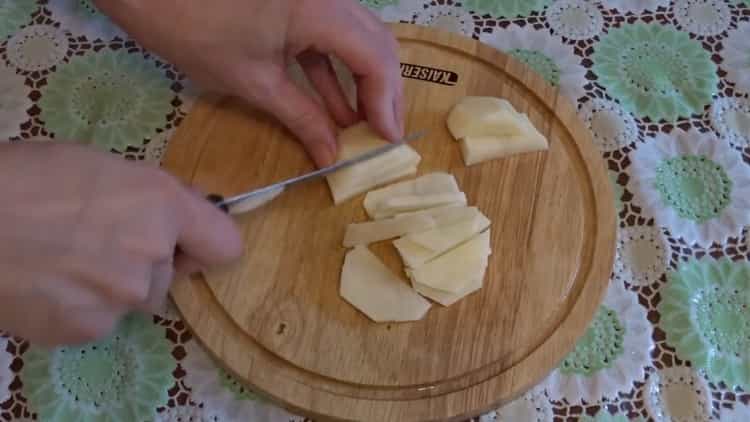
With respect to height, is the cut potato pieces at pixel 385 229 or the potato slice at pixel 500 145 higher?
the potato slice at pixel 500 145

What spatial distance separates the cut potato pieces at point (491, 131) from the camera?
142 cm

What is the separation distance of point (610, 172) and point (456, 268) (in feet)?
1.38

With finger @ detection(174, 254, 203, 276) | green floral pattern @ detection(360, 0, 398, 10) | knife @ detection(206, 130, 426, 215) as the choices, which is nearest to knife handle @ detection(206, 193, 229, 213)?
knife @ detection(206, 130, 426, 215)

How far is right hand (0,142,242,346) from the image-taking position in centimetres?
95

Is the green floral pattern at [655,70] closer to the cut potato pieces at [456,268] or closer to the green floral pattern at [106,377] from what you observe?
the cut potato pieces at [456,268]

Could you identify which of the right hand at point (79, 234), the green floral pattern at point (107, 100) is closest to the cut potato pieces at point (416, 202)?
the right hand at point (79, 234)

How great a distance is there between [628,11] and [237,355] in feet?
3.78

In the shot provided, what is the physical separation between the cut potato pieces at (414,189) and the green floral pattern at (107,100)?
1.59ft

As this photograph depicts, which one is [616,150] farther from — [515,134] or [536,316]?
[536,316]

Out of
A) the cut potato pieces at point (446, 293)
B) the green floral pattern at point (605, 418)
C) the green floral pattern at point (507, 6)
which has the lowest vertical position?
the green floral pattern at point (605, 418)

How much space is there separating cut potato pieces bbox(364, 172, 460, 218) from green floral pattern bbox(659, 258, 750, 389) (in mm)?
440

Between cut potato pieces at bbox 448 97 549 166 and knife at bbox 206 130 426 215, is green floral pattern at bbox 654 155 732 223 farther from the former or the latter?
knife at bbox 206 130 426 215

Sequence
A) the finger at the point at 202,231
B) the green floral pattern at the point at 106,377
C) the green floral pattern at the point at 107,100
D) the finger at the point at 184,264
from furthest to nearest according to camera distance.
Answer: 1. the green floral pattern at the point at 107,100
2. the green floral pattern at the point at 106,377
3. the finger at the point at 184,264
4. the finger at the point at 202,231

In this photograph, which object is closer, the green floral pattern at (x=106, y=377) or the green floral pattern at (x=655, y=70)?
the green floral pattern at (x=106, y=377)
